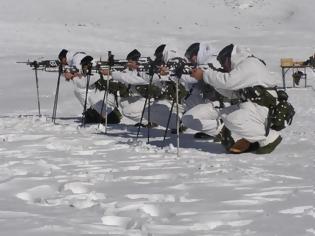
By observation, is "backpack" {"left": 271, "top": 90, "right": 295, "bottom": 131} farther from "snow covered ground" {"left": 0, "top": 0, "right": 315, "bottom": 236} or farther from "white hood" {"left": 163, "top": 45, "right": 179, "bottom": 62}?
"white hood" {"left": 163, "top": 45, "right": 179, "bottom": 62}

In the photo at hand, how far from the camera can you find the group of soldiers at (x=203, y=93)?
7.08 m

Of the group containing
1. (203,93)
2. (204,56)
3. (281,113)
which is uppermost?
(204,56)

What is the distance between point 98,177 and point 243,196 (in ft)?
4.69

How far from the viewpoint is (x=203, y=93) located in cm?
870

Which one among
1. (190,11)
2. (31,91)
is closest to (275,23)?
(190,11)

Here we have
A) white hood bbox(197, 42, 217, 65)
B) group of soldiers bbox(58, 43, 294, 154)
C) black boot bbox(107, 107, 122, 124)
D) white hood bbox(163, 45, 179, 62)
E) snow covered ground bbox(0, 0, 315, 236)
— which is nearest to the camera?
snow covered ground bbox(0, 0, 315, 236)

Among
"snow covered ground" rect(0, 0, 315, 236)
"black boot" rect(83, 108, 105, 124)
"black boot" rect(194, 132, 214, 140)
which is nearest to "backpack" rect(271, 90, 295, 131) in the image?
"snow covered ground" rect(0, 0, 315, 236)

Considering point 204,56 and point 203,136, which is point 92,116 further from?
point 204,56

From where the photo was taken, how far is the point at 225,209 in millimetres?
4301

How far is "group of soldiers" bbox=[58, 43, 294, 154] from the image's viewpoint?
708cm

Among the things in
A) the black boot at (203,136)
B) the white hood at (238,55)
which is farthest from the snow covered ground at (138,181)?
the white hood at (238,55)

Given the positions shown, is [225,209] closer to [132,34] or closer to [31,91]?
[31,91]

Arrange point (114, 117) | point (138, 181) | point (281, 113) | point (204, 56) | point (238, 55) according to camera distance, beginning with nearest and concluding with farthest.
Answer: point (138, 181) → point (281, 113) → point (238, 55) → point (204, 56) → point (114, 117)

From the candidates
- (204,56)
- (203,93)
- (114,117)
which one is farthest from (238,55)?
(114,117)
